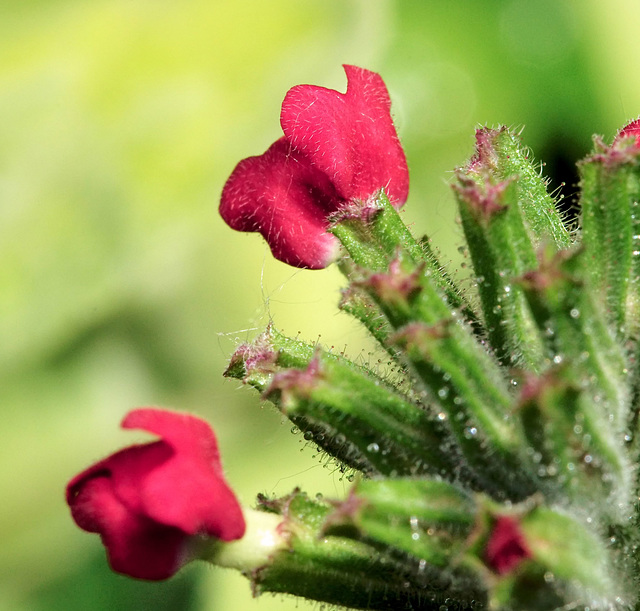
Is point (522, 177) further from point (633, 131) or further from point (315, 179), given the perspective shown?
point (315, 179)

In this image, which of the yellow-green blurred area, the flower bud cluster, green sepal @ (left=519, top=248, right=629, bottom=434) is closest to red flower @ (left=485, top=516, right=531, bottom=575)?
the flower bud cluster

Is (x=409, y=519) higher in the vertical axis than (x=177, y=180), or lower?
lower

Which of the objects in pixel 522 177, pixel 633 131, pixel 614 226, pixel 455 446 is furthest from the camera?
pixel 522 177

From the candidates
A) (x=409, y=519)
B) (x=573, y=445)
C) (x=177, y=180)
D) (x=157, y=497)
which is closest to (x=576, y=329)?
(x=573, y=445)

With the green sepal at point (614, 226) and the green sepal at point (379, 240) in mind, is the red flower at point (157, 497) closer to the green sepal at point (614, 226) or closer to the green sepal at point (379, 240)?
the green sepal at point (379, 240)

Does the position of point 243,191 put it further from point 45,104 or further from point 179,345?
point 45,104

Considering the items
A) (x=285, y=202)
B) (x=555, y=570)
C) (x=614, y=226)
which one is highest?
(x=285, y=202)
